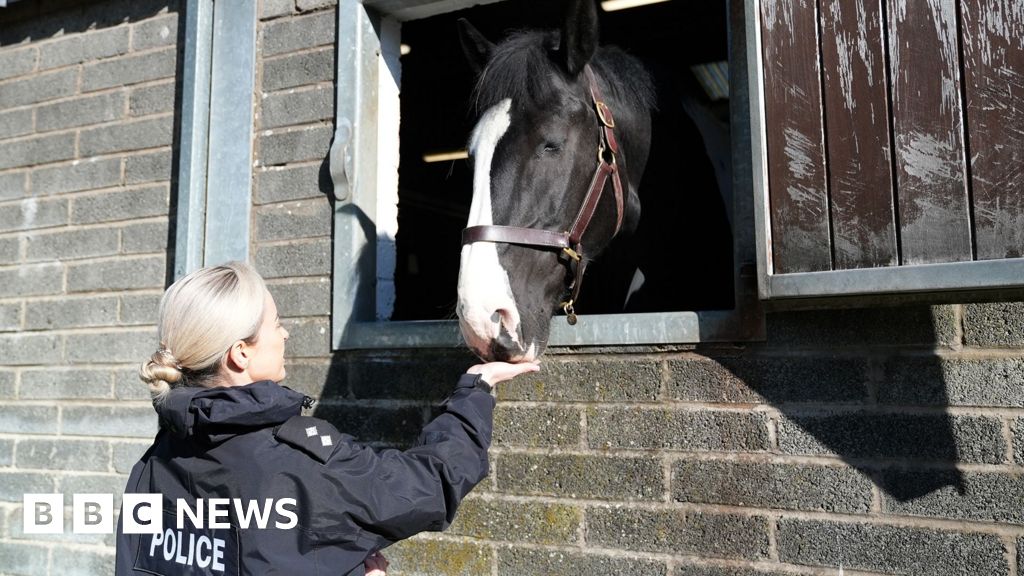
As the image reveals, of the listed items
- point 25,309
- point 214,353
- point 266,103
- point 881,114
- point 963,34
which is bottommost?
point 214,353

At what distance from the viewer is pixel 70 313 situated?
339 centimetres

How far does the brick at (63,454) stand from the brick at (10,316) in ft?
1.76

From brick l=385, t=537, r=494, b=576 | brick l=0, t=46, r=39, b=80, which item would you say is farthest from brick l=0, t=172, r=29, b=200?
brick l=385, t=537, r=494, b=576

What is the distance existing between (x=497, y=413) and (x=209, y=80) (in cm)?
189

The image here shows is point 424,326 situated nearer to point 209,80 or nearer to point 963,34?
point 209,80

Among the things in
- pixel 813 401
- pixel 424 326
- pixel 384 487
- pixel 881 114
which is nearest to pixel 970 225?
pixel 881 114

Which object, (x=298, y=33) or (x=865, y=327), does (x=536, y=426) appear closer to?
(x=865, y=327)

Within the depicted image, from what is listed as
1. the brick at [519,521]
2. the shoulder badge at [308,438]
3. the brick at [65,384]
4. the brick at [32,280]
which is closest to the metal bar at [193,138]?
the brick at [65,384]

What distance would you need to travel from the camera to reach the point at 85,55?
3562 mm

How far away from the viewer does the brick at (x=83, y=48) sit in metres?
3.49

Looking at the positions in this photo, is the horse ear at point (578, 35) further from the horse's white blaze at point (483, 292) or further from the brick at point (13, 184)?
the brick at point (13, 184)

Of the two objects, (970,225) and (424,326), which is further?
(424,326)

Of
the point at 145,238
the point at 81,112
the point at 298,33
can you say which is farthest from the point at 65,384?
the point at 298,33

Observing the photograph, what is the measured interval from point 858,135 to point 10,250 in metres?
3.68
